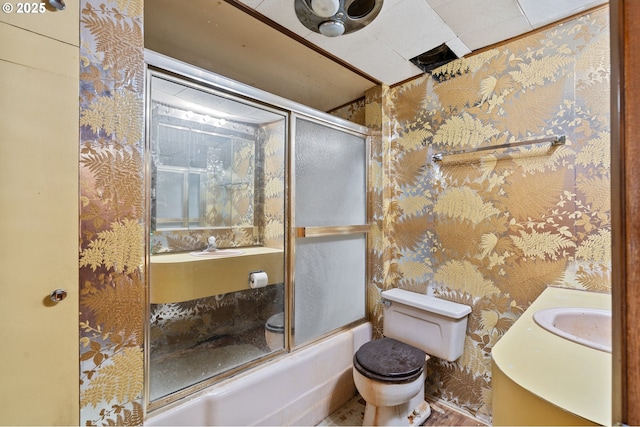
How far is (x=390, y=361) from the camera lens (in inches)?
60.4

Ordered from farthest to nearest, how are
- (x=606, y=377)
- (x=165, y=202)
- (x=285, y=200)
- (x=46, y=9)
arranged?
1. (x=285, y=200)
2. (x=165, y=202)
3. (x=46, y=9)
4. (x=606, y=377)

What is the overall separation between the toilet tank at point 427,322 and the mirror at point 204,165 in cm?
103

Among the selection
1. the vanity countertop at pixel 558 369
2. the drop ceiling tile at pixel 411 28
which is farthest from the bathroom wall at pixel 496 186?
the vanity countertop at pixel 558 369

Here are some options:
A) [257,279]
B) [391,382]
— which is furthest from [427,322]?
[257,279]

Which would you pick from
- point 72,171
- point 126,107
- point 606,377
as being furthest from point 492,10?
point 72,171

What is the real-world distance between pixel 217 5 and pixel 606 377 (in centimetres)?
194

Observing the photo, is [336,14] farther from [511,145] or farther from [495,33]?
[511,145]

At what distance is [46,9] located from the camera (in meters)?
0.84

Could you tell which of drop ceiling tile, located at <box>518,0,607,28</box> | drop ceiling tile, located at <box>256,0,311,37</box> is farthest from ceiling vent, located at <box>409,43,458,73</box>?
drop ceiling tile, located at <box>256,0,311,37</box>

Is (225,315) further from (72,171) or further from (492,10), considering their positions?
(492,10)

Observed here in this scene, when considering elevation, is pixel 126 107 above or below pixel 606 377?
above

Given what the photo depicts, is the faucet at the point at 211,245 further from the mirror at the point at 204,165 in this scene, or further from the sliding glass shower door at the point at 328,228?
the sliding glass shower door at the point at 328,228

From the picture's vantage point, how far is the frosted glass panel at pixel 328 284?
69.2 inches

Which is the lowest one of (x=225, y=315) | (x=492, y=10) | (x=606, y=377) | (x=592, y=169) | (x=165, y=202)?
(x=225, y=315)
